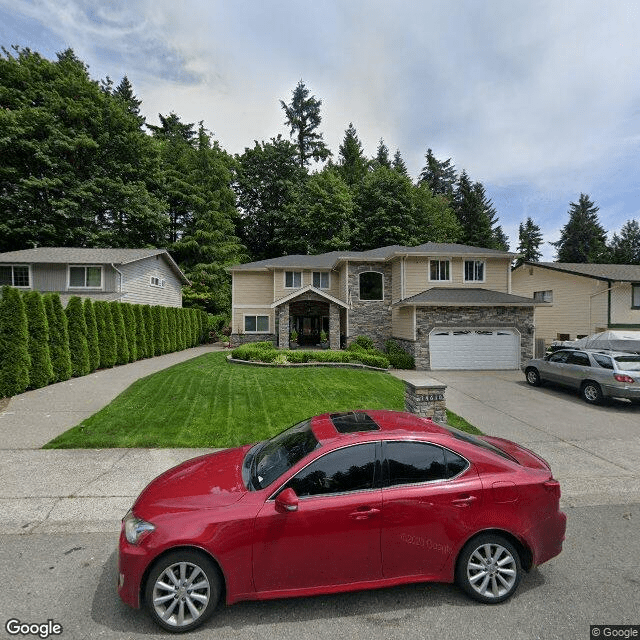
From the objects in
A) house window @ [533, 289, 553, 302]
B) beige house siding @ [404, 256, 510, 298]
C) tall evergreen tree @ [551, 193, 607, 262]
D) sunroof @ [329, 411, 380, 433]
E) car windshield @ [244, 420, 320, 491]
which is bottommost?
car windshield @ [244, 420, 320, 491]

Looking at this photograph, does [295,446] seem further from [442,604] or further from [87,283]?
[87,283]

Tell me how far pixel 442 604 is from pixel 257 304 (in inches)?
921

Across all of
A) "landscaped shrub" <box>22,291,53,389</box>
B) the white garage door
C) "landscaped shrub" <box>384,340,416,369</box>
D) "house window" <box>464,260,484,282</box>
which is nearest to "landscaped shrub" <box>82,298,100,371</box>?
"landscaped shrub" <box>22,291,53,389</box>

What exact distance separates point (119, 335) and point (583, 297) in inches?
978

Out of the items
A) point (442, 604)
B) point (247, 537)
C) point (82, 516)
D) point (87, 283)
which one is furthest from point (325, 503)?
point (87, 283)

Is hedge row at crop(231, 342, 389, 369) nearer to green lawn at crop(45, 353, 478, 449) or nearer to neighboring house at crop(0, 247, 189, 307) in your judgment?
green lawn at crop(45, 353, 478, 449)

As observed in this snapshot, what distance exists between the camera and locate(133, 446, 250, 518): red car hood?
310 centimetres

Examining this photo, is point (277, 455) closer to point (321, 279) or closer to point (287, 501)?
point (287, 501)

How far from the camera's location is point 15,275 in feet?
69.8

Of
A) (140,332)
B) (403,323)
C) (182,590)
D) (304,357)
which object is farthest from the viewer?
(403,323)

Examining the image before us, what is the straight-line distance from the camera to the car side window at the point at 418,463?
329cm

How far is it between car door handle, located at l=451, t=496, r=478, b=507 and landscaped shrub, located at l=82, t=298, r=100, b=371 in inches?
596

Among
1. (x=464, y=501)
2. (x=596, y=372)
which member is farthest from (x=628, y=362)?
(x=464, y=501)

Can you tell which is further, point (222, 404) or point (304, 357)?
point (304, 357)
